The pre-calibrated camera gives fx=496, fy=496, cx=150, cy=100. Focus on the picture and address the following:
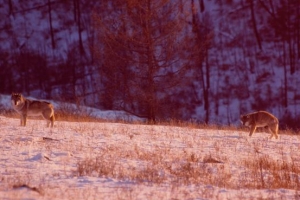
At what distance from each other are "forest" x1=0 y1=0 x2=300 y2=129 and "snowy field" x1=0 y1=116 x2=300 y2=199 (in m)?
9.55

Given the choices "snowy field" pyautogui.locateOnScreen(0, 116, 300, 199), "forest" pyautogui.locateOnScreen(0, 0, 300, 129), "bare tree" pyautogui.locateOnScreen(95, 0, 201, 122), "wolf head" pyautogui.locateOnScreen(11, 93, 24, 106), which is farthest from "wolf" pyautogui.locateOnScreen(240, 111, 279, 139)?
"wolf head" pyautogui.locateOnScreen(11, 93, 24, 106)

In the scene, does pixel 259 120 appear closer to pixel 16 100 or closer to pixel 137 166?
pixel 16 100

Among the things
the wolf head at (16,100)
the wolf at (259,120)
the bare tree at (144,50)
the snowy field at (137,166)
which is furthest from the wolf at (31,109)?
the bare tree at (144,50)

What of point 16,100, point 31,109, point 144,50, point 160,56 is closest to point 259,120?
point 160,56

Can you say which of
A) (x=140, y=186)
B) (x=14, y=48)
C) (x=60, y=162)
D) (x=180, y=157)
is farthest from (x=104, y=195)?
(x=14, y=48)

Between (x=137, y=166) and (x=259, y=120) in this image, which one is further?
(x=259, y=120)

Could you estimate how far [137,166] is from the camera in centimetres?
890

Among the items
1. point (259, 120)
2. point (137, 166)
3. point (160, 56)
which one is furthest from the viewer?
point (160, 56)

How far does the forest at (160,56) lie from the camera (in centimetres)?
2244

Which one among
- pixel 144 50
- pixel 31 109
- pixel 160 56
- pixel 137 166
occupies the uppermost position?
pixel 144 50

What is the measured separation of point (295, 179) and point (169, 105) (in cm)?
1489

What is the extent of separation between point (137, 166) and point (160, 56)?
13.8m

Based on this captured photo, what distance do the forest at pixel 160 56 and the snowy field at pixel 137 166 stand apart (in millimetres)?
9553

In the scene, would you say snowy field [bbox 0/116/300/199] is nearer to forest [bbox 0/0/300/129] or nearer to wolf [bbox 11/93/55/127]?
wolf [bbox 11/93/55/127]
